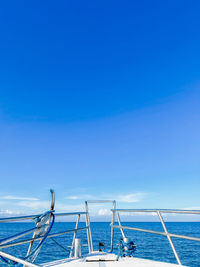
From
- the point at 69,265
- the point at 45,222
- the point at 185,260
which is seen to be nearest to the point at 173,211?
the point at 69,265

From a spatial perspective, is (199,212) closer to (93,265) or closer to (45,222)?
(93,265)

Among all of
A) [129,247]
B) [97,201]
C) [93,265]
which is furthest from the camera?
[97,201]

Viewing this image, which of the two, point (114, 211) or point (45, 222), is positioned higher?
point (114, 211)

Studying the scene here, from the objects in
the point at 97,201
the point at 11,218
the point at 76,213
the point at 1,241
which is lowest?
the point at 1,241

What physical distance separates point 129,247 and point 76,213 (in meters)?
1.29

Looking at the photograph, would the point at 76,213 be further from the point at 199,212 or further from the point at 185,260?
the point at 185,260

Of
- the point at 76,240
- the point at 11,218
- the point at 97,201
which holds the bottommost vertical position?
the point at 11,218

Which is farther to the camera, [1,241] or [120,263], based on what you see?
[120,263]

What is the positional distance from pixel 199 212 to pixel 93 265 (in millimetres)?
1671

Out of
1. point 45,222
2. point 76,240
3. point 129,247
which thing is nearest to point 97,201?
point 76,240

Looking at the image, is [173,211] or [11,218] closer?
[11,218]

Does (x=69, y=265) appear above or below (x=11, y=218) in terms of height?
below

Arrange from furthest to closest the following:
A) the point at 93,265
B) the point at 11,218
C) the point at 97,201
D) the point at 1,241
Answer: the point at 97,201 → the point at 93,265 → the point at 11,218 → the point at 1,241

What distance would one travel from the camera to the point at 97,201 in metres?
4.47
